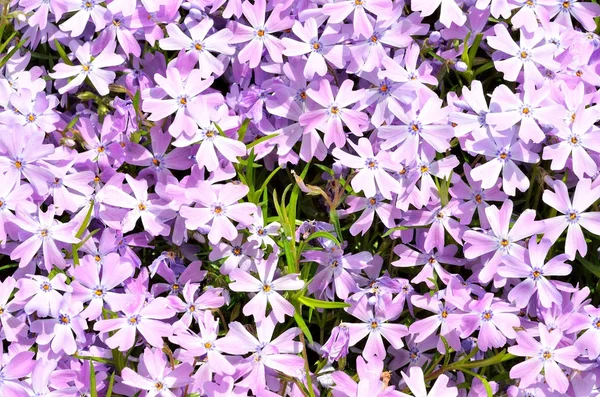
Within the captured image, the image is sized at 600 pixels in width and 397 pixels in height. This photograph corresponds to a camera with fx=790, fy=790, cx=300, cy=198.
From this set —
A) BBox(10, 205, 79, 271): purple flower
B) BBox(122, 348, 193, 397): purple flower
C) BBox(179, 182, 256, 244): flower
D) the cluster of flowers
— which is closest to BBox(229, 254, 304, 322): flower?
the cluster of flowers

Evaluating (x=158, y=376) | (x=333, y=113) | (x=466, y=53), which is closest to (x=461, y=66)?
(x=466, y=53)

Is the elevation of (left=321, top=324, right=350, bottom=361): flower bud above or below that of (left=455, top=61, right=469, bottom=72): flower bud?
below

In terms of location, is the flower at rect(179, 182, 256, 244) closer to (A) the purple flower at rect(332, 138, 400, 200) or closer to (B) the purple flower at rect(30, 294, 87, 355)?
(A) the purple flower at rect(332, 138, 400, 200)

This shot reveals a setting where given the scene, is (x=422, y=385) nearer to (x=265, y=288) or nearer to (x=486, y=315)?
(x=486, y=315)

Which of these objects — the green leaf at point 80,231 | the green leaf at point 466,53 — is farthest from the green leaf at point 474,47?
the green leaf at point 80,231

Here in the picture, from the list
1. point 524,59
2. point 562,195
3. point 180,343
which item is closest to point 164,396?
point 180,343

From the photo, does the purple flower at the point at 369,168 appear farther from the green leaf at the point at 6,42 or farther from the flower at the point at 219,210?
the green leaf at the point at 6,42

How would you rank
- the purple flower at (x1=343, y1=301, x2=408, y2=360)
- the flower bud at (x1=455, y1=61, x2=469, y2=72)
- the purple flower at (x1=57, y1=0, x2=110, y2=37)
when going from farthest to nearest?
the purple flower at (x1=57, y1=0, x2=110, y2=37) → the flower bud at (x1=455, y1=61, x2=469, y2=72) → the purple flower at (x1=343, y1=301, x2=408, y2=360)

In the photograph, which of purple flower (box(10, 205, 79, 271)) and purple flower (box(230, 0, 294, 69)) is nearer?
purple flower (box(10, 205, 79, 271))
